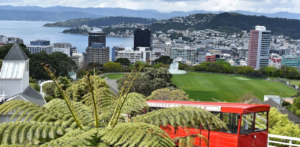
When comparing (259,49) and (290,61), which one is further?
(290,61)

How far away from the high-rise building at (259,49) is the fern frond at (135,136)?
109979 mm

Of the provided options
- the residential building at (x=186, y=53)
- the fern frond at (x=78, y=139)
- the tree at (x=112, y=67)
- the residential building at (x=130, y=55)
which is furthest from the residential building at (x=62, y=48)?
the fern frond at (x=78, y=139)

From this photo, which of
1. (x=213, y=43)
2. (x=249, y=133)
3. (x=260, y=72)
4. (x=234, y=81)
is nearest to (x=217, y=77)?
(x=234, y=81)

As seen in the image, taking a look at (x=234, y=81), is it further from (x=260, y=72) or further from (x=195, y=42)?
(x=195, y=42)

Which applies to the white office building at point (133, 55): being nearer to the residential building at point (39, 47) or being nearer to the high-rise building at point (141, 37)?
the residential building at point (39, 47)

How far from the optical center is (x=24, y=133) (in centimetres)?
349

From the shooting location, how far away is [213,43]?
16712 centimetres

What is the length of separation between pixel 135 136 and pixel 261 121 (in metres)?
4.21

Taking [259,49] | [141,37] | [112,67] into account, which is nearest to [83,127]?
[112,67]

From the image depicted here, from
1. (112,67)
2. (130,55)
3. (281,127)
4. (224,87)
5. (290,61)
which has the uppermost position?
(281,127)

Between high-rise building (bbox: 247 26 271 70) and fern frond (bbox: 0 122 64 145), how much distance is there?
110106 millimetres

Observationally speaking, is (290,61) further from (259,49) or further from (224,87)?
(224,87)

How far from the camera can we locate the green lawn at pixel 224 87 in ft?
135

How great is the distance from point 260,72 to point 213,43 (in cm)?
10759
